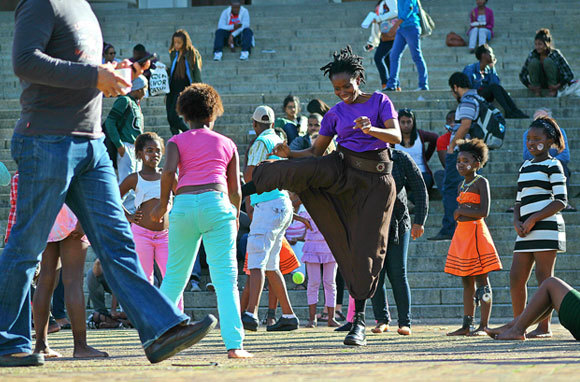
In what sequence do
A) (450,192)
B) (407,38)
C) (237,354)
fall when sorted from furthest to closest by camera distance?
(407,38) → (450,192) → (237,354)

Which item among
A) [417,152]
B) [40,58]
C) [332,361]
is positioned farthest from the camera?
[417,152]

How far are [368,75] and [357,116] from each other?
11.3m

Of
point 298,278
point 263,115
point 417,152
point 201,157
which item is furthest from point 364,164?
point 417,152

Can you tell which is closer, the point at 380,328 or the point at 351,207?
the point at 351,207

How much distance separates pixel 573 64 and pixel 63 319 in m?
12.2

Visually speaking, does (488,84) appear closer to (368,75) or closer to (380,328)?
(368,75)

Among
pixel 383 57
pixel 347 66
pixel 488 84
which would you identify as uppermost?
pixel 383 57

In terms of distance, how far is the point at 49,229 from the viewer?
4992mm

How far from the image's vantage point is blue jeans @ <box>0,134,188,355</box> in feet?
16.1

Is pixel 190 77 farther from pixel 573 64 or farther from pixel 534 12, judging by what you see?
pixel 534 12

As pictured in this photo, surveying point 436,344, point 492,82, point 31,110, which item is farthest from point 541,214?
point 492,82

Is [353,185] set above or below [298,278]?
above

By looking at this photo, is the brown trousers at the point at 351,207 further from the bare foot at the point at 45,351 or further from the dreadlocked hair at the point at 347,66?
the bare foot at the point at 45,351

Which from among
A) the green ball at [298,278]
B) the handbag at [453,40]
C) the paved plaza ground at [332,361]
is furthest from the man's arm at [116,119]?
the handbag at [453,40]
